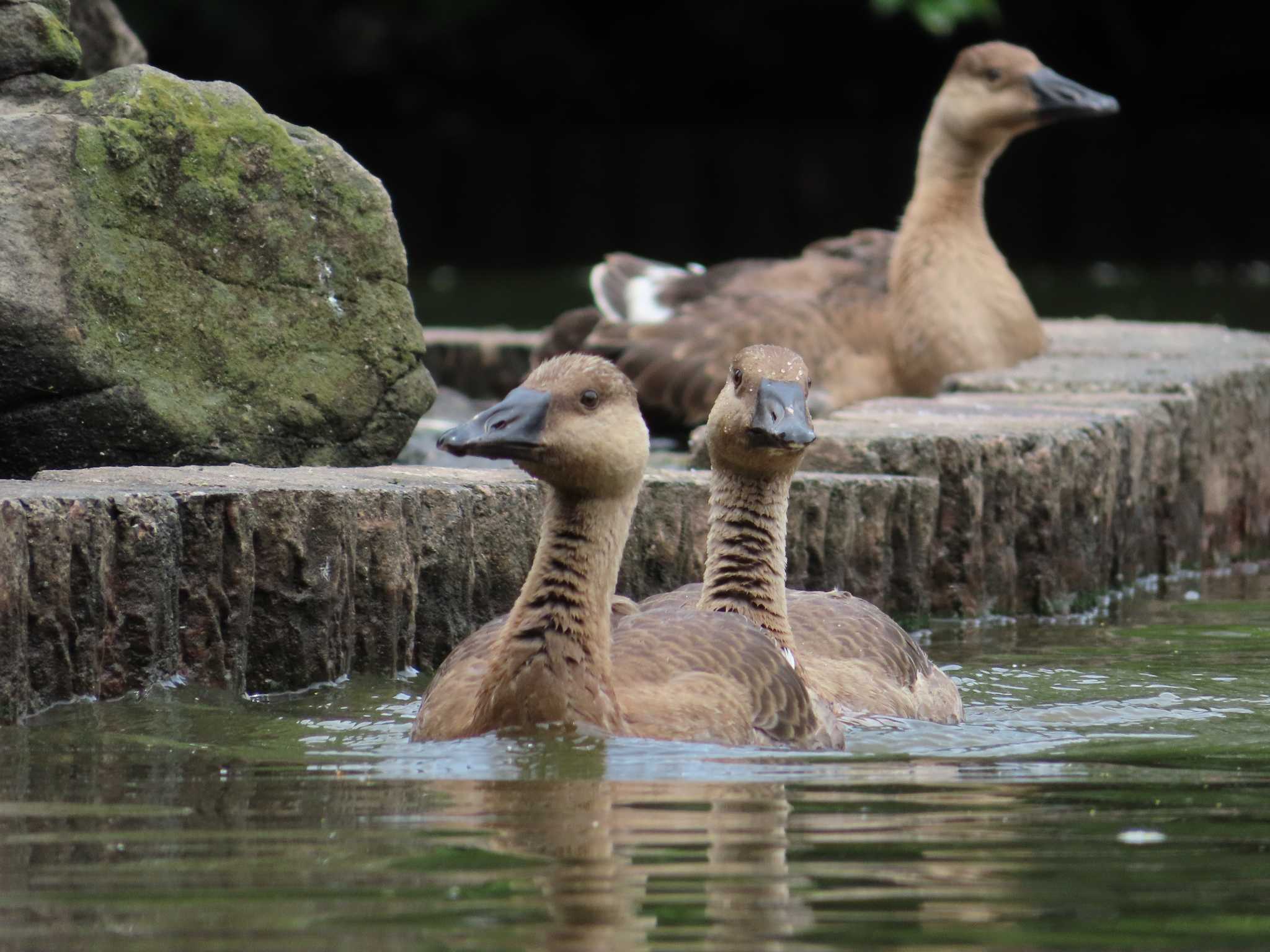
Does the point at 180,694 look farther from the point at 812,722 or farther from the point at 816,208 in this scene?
the point at 816,208

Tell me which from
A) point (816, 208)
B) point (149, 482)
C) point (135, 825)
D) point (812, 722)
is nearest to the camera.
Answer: point (135, 825)

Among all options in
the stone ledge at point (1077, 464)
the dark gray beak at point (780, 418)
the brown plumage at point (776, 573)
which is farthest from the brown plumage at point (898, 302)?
the dark gray beak at point (780, 418)

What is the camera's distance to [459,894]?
3498 mm

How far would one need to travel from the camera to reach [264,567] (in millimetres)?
5824

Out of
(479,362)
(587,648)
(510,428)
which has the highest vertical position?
(479,362)

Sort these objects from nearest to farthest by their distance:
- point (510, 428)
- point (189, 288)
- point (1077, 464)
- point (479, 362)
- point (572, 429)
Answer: point (510, 428), point (572, 429), point (189, 288), point (1077, 464), point (479, 362)

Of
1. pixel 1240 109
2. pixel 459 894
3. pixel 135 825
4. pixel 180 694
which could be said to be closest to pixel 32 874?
pixel 135 825

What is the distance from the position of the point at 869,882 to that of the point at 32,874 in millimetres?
1396

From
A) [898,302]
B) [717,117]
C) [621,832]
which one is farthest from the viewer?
[717,117]

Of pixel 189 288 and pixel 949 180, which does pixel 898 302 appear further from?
pixel 189 288

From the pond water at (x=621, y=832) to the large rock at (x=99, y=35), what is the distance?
12.2 feet

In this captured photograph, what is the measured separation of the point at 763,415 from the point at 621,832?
1896mm

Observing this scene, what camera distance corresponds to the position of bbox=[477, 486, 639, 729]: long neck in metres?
4.95

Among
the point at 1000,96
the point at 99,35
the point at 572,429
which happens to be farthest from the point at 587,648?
the point at 1000,96
